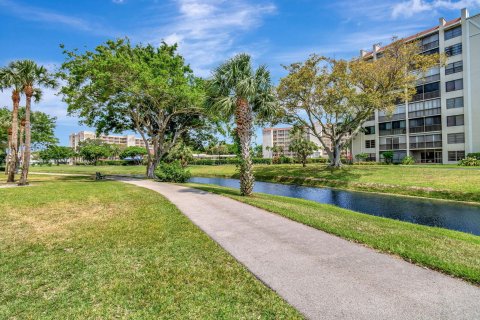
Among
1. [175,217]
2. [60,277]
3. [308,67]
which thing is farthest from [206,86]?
[308,67]

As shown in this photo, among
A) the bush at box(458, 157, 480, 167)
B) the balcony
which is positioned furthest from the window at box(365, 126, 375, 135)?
the bush at box(458, 157, 480, 167)

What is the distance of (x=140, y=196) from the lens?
15.2 m

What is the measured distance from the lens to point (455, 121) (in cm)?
4394

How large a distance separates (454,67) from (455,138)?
448 inches

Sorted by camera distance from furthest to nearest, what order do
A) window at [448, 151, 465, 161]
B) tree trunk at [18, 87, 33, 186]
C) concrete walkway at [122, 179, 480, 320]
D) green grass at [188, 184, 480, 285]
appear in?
1. window at [448, 151, 465, 161]
2. tree trunk at [18, 87, 33, 186]
3. green grass at [188, 184, 480, 285]
4. concrete walkway at [122, 179, 480, 320]

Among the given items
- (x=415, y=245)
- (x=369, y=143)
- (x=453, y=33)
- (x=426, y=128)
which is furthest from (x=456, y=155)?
(x=415, y=245)

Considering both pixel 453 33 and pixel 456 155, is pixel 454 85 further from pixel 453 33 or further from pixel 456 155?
pixel 456 155

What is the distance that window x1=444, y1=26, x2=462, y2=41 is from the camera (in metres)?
43.4

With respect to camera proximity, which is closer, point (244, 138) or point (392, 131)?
point (244, 138)

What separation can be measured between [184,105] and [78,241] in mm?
20943

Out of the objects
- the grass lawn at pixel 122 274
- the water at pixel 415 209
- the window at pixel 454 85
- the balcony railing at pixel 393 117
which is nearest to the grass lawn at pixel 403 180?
the water at pixel 415 209

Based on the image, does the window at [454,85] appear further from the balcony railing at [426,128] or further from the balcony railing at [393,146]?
the balcony railing at [393,146]

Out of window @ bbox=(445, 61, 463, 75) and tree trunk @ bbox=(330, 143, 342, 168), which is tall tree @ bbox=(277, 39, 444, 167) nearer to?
tree trunk @ bbox=(330, 143, 342, 168)

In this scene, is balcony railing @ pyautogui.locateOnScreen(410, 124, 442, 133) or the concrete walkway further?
balcony railing @ pyautogui.locateOnScreen(410, 124, 442, 133)
